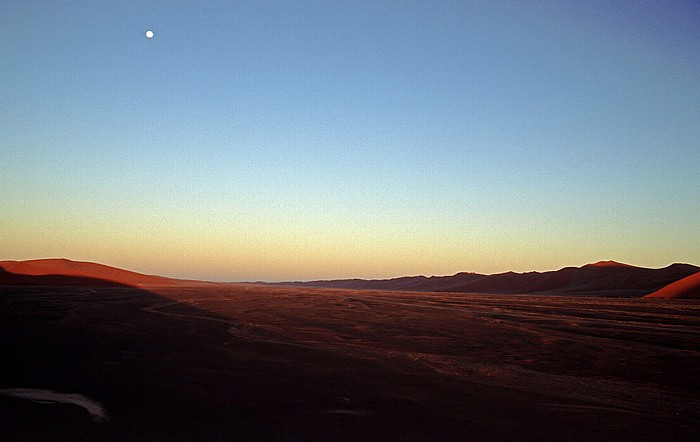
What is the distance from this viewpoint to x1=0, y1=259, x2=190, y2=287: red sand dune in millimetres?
66875

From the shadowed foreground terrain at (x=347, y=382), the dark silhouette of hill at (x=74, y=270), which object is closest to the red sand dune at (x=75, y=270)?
the dark silhouette of hill at (x=74, y=270)

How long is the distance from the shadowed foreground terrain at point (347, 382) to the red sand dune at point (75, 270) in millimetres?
56338

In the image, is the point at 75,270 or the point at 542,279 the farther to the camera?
the point at 542,279

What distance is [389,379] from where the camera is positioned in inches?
357

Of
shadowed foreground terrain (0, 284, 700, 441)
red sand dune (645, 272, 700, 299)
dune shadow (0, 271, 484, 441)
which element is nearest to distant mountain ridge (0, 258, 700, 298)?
red sand dune (645, 272, 700, 299)

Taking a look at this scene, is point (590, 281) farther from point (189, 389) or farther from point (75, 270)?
point (189, 389)

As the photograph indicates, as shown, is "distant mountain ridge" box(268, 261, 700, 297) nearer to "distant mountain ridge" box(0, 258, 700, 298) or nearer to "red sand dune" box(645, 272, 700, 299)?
"distant mountain ridge" box(0, 258, 700, 298)

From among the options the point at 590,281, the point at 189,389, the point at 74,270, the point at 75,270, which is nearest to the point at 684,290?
the point at 590,281

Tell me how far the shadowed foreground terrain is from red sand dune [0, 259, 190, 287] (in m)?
56.3

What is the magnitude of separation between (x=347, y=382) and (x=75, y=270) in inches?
3149

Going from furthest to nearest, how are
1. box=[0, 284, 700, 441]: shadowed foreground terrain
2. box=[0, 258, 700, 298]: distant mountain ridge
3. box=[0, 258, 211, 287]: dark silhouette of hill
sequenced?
1. box=[0, 258, 211, 287]: dark silhouette of hill
2. box=[0, 258, 700, 298]: distant mountain ridge
3. box=[0, 284, 700, 441]: shadowed foreground terrain

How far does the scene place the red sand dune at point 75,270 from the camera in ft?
219

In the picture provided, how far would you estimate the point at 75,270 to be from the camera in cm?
7756

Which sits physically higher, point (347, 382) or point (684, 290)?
point (684, 290)
